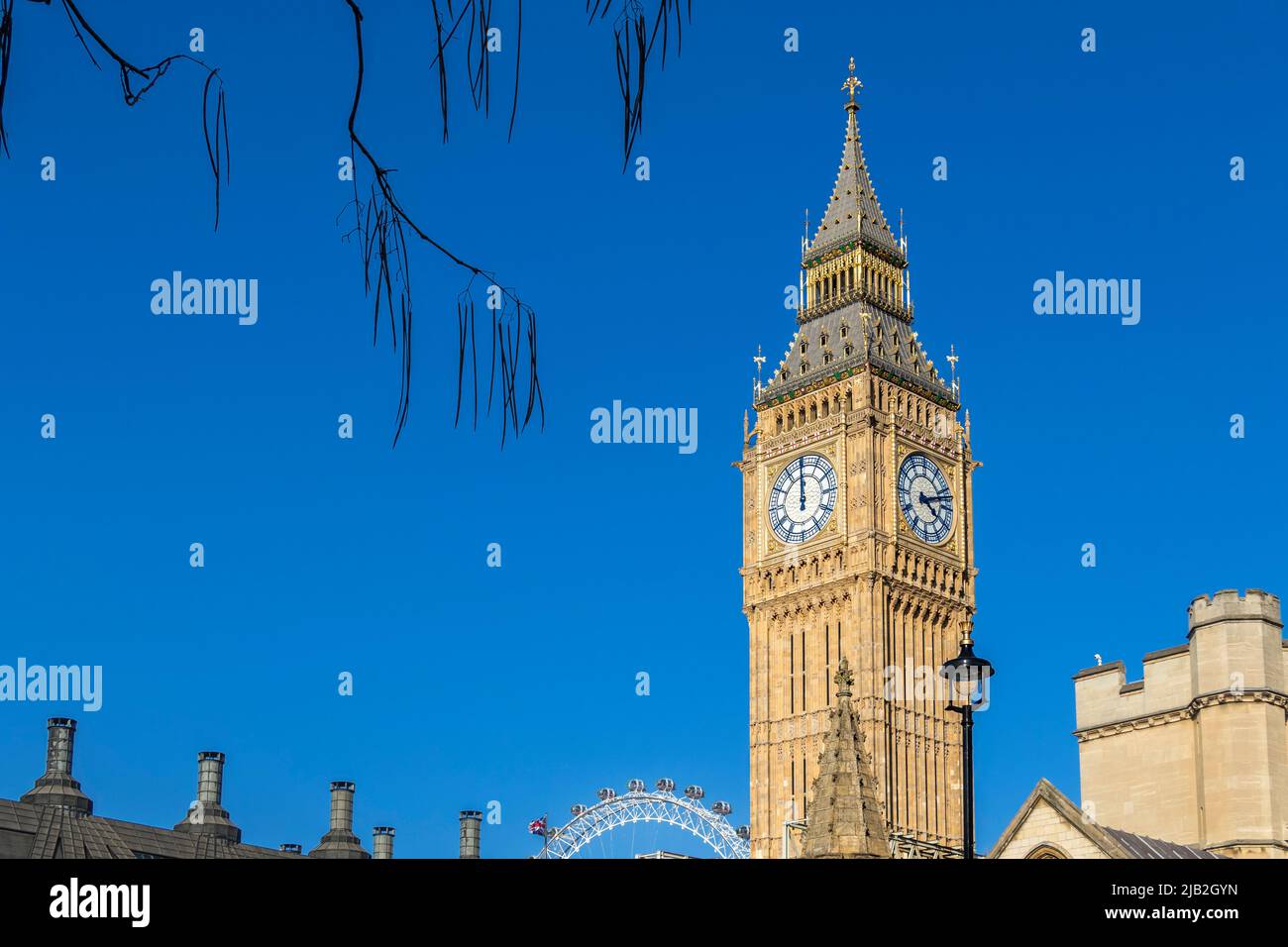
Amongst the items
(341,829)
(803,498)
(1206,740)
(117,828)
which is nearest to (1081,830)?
(1206,740)

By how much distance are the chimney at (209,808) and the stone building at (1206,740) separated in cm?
6733

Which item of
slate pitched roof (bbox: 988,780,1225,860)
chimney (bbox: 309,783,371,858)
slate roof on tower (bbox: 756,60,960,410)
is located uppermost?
slate roof on tower (bbox: 756,60,960,410)

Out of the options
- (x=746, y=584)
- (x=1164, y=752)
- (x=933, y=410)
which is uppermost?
(x=933, y=410)

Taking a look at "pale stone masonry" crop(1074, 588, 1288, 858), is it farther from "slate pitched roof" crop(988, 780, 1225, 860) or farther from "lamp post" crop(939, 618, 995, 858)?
"lamp post" crop(939, 618, 995, 858)

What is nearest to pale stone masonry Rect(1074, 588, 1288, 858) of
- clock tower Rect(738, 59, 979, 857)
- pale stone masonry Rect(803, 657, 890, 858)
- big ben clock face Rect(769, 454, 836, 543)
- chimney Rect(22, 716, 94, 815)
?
pale stone masonry Rect(803, 657, 890, 858)

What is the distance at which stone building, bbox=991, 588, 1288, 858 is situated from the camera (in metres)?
46.5

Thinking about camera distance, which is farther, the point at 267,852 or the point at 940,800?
the point at 267,852

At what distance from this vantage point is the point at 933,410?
316ft

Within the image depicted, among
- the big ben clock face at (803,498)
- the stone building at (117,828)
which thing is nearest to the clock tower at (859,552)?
the big ben clock face at (803,498)

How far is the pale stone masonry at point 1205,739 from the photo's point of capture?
46.5m

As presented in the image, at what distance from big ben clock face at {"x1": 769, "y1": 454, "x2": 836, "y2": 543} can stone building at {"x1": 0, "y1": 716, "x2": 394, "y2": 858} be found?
30920mm
